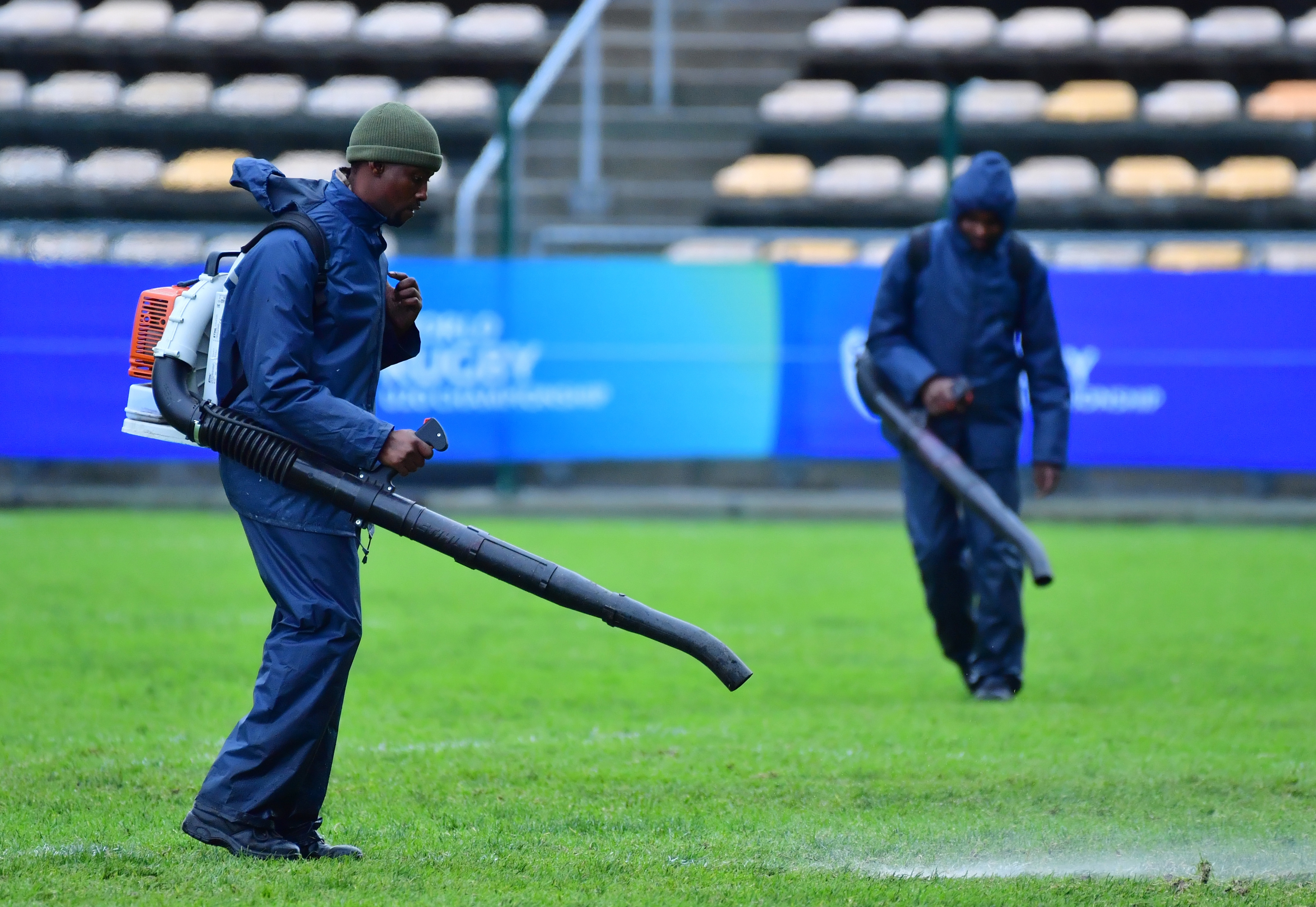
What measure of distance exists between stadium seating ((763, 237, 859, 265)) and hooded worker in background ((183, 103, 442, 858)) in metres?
10.3

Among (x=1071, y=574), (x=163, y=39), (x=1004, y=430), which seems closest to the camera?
(x=1004, y=430)

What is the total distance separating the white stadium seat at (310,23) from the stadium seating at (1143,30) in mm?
9349

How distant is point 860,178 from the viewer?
60.5 feet

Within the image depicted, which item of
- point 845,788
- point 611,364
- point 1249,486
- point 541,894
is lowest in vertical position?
point 1249,486

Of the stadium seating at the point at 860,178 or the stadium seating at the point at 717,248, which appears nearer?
the stadium seating at the point at 717,248

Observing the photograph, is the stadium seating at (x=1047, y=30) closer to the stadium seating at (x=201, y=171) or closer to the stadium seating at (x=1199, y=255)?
the stadium seating at (x=1199, y=255)

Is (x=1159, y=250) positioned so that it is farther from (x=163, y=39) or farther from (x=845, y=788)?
(x=163, y=39)

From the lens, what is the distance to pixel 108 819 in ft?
15.9

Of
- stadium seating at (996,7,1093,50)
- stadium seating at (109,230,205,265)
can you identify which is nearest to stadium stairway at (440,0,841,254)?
stadium seating at (109,230,205,265)

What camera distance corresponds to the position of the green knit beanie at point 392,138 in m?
4.42

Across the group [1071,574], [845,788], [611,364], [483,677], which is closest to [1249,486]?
[1071,574]

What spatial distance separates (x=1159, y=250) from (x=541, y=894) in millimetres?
11975

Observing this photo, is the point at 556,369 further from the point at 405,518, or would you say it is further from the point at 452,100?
the point at 405,518

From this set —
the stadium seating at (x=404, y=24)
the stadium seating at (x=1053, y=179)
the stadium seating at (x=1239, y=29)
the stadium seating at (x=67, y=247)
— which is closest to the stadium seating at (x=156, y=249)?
the stadium seating at (x=67, y=247)
